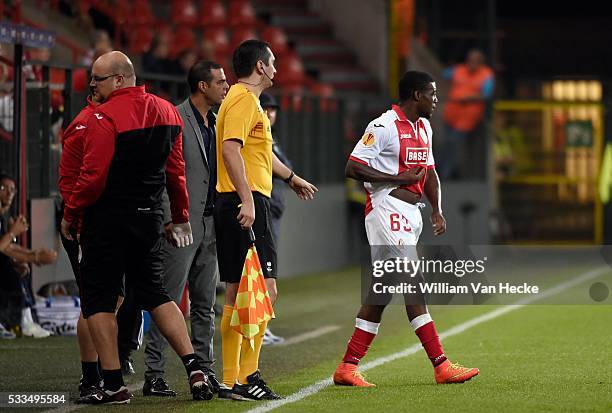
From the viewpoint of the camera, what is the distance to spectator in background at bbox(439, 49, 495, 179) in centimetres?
2272

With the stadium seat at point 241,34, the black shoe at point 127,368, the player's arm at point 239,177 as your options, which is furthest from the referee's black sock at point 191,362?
the stadium seat at point 241,34

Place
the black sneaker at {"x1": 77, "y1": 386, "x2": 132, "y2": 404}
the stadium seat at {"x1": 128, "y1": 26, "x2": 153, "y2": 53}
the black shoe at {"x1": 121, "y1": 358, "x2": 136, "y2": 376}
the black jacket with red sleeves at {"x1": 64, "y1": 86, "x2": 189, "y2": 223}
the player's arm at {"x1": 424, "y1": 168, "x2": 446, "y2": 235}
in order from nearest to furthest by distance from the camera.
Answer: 1. the black jacket with red sleeves at {"x1": 64, "y1": 86, "x2": 189, "y2": 223}
2. the black sneaker at {"x1": 77, "y1": 386, "x2": 132, "y2": 404}
3. the player's arm at {"x1": 424, "y1": 168, "x2": 446, "y2": 235}
4. the black shoe at {"x1": 121, "y1": 358, "x2": 136, "y2": 376}
5. the stadium seat at {"x1": 128, "y1": 26, "x2": 153, "y2": 53}

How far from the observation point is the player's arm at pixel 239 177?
27.7 feet

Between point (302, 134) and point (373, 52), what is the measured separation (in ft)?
21.1

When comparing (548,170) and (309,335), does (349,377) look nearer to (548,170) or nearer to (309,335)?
(309,335)

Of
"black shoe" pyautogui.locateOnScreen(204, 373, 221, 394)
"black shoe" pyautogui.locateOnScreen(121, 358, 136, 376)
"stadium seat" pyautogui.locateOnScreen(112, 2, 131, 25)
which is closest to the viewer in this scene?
"black shoe" pyautogui.locateOnScreen(204, 373, 221, 394)

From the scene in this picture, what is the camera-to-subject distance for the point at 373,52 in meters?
26.0

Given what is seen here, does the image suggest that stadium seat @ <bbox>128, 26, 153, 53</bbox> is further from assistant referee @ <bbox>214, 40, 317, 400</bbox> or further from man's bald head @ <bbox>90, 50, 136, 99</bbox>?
man's bald head @ <bbox>90, 50, 136, 99</bbox>

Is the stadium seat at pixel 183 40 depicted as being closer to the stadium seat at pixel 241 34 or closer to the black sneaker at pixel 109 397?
the stadium seat at pixel 241 34

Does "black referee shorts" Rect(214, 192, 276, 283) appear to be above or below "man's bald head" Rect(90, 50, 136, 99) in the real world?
below

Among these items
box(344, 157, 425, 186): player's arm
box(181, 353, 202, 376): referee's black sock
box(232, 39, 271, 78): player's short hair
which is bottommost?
box(181, 353, 202, 376): referee's black sock

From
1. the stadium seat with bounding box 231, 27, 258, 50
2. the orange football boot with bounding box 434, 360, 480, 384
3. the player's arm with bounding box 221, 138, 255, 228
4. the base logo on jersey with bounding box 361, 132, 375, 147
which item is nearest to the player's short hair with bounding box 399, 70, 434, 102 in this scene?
the base logo on jersey with bounding box 361, 132, 375, 147

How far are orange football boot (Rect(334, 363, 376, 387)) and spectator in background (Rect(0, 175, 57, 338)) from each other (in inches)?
158

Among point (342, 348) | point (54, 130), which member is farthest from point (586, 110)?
point (342, 348)
